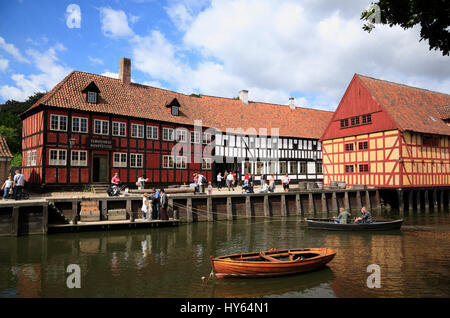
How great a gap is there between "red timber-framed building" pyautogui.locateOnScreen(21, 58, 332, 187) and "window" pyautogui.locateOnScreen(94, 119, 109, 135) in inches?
3.0

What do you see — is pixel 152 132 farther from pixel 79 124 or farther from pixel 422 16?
pixel 422 16

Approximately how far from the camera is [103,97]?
27203mm

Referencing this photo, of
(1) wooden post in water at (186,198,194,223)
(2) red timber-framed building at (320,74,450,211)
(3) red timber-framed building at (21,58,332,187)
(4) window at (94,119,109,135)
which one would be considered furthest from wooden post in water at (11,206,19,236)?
(2) red timber-framed building at (320,74,450,211)

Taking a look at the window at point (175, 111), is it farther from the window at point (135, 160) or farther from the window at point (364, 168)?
the window at point (364, 168)

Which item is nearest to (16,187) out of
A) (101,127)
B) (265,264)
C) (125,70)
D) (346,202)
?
(101,127)

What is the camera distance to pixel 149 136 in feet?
94.2

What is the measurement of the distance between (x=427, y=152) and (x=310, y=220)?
58.4ft

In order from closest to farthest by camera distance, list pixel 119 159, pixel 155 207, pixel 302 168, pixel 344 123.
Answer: pixel 155 207 → pixel 119 159 → pixel 344 123 → pixel 302 168

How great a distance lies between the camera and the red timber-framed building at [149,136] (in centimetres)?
2431

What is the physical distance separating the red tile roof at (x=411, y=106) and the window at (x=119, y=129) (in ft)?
72.5

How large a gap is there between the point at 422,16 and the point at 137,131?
2394 centimetres

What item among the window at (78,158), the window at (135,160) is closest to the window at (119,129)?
the window at (135,160)

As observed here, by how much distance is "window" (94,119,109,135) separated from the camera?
25783 millimetres

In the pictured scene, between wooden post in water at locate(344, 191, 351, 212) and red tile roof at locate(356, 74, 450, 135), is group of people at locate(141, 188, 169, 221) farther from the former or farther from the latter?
red tile roof at locate(356, 74, 450, 135)
